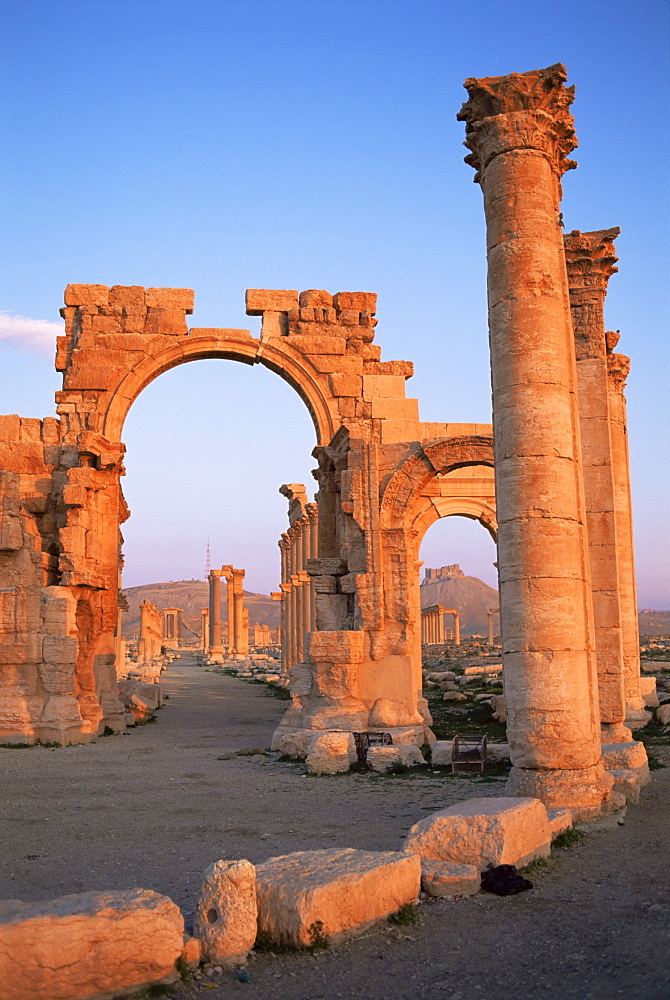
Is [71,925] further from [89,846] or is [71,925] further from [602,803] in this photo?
[602,803]

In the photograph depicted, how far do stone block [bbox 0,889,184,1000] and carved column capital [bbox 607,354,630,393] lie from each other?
13041 millimetres

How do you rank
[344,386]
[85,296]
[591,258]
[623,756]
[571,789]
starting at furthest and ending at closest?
1. [85,296]
2. [344,386]
3. [591,258]
4. [623,756]
5. [571,789]

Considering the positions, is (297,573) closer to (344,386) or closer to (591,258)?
(344,386)

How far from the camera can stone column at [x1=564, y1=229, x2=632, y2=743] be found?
1037 centimetres

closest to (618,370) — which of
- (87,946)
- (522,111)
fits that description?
(522,111)

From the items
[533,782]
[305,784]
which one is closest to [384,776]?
[305,784]

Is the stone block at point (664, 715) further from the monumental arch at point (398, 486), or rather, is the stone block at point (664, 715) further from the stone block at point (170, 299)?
the stone block at point (170, 299)

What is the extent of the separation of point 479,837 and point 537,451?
3.46 meters

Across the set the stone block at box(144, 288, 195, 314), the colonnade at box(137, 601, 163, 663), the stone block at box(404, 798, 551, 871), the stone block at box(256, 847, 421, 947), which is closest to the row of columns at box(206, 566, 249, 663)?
the colonnade at box(137, 601, 163, 663)

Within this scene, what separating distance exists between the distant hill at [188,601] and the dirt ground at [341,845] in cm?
10804

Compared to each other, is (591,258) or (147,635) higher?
(591,258)

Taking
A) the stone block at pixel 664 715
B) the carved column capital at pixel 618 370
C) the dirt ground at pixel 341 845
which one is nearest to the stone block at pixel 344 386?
the carved column capital at pixel 618 370

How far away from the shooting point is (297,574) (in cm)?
2694

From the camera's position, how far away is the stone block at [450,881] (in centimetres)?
554
